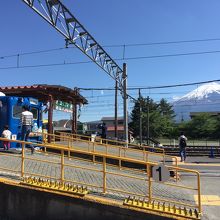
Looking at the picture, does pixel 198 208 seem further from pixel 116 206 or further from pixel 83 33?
pixel 83 33

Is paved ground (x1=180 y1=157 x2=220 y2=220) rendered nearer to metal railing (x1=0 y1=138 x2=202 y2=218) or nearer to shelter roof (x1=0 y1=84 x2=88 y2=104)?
metal railing (x1=0 y1=138 x2=202 y2=218)

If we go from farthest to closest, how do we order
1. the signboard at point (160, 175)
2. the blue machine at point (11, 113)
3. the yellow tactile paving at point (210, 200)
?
the blue machine at point (11, 113), the yellow tactile paving at point (210, 200), the signboard at point (160, 175)

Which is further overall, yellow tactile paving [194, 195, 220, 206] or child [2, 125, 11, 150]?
child [2, 125, 11, 150]

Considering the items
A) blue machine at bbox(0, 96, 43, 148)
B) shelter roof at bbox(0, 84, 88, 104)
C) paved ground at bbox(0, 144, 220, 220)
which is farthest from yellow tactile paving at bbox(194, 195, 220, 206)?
shelter roof at bbox(0, 84, 88, 104)

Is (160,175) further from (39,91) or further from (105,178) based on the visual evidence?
(39,91)

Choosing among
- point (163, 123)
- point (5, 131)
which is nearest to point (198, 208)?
point (5, 131)

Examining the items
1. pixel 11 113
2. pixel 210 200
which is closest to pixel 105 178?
pixel 210 200

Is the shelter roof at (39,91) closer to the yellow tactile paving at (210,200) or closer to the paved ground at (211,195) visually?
the paved ground at (211,195)

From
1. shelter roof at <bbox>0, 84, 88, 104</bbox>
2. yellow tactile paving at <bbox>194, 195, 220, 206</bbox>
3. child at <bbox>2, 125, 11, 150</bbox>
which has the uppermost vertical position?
shelter roof at <bbox>0, 84, 88, 104</bbox>

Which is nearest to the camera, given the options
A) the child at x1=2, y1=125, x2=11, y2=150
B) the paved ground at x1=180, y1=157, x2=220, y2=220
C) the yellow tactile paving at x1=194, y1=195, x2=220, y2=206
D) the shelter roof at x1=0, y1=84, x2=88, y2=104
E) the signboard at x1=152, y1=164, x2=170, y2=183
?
the paved ground at x1=180, y1=157, x2=220, y2=220

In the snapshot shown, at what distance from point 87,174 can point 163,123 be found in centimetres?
7646

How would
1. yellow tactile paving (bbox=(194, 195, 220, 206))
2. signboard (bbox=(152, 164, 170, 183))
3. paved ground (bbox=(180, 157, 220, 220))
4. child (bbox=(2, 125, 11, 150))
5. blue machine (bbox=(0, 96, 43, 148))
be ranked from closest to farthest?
paved ground (bbox=(180, 157, 220, 220))
signboard (bbox=(152, 164, 170, 183))
yellow tactile paving (bbox=(194, 195, 220, 206))
child (bbox=(2, 125, 11, 150))
blue machine (bbox=(0, 96, 43, 148))

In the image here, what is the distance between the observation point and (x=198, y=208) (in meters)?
9.16

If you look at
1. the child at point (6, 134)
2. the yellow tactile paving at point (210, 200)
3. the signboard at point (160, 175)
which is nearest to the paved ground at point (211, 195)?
the yellow tactile paving at point (210, 200)
